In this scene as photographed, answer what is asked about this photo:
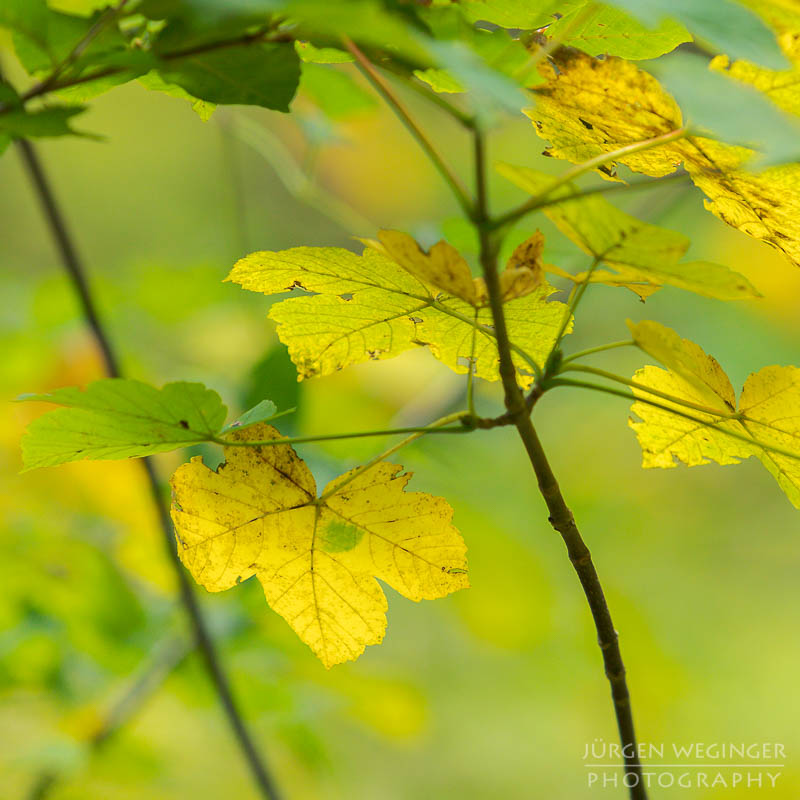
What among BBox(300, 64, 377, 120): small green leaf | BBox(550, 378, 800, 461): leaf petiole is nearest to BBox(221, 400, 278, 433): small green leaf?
BBox(550, 378, 800, 461): leaf petiole

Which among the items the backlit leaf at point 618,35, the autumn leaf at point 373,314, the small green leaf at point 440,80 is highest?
the backlit leaf at point 618,35

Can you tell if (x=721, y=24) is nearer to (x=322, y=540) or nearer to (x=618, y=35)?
(x=618, y=35)

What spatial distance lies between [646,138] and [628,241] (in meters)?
0.08

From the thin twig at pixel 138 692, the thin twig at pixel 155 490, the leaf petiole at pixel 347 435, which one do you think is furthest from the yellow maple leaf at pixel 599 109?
the thin twig at pixel 138 692

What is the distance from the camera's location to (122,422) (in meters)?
0.30

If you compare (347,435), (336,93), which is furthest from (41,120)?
(336,93)

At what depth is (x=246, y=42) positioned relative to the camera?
0.92 ft

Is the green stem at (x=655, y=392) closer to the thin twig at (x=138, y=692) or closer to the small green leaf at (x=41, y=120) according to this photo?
the small green leaf at (x=41, y=120)

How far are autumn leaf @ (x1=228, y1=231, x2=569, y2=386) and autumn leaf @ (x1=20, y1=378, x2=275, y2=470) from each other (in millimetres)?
50

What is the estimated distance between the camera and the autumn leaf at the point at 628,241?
25 cm

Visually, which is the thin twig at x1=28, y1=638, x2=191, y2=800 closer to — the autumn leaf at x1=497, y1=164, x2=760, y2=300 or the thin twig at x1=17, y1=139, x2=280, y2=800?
the thin twig at x1=17, y1=139, x2=280, y2=800

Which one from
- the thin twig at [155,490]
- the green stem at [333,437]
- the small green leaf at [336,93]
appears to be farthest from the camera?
the small green leaf at [336,93]

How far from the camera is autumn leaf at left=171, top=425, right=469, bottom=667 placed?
0.33 metres

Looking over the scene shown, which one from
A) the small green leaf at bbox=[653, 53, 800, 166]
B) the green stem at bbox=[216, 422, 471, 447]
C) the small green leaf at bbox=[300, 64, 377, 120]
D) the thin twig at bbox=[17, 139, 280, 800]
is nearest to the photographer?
the small green leaf at bbox=[653, 53, 800, 166]
